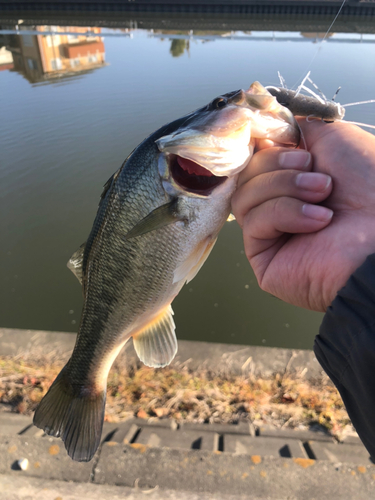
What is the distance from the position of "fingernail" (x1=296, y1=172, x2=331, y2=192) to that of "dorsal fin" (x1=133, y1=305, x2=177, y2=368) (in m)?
1.01

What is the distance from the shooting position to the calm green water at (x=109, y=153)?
15.7ft

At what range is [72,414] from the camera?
75.1 inches

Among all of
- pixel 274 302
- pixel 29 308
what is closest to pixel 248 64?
pixel 274 302

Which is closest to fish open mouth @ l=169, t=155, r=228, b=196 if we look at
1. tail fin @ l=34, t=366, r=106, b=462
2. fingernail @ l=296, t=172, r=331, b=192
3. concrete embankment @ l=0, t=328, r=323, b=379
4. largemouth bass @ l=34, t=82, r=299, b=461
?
largemouth bass @ l=34, t=82, r=299, b=461

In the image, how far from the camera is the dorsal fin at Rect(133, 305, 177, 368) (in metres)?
1.91

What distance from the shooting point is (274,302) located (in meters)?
4.88

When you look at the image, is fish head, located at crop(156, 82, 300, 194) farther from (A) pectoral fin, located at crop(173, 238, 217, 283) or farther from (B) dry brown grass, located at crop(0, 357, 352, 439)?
(B) dry brown grass, located at crop(0, 357, 352, 439)

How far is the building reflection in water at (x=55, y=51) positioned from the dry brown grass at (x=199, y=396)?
50.2 feet

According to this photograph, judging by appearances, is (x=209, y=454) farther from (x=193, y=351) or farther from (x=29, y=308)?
(x=29, y=308)

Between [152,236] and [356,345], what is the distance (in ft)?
3.12

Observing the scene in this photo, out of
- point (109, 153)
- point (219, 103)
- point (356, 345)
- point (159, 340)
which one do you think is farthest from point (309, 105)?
point (109, 153)

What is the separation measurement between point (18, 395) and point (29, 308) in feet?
7.30

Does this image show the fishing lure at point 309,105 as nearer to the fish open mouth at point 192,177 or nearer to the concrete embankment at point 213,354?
the fish open mouth at point 192,177

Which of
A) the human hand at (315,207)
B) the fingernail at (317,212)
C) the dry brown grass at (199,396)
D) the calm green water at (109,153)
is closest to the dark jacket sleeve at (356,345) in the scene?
the human hand at (315,207)
